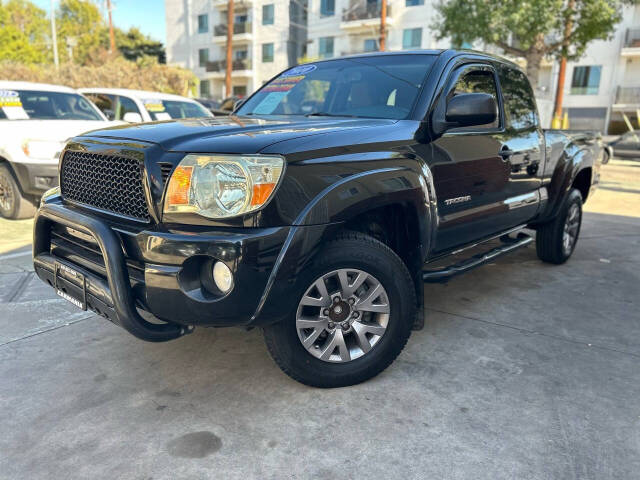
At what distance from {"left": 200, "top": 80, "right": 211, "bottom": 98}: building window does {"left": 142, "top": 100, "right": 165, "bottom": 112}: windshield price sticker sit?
35.5 m

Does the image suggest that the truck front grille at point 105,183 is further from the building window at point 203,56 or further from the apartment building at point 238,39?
the building window at point 203,56

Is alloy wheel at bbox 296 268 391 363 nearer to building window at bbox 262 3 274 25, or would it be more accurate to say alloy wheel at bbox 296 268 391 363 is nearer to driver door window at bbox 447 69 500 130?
driver door window at bbox 447 69 500 130

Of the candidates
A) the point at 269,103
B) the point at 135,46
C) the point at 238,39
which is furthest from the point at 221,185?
the point at 135,46

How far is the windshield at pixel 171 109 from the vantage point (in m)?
8.53

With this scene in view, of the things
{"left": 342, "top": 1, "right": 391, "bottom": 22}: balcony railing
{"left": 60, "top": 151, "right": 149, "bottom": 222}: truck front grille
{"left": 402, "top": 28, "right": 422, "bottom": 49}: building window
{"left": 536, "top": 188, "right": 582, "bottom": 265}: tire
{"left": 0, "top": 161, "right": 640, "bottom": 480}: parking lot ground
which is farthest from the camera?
{"left": 342, "top": 1, "right": 391, "bottom": 22}: balcony railing

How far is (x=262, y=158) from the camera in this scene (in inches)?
90.2

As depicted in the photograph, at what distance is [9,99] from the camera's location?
Answer: 6.84 metres

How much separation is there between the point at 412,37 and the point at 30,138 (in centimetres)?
2934

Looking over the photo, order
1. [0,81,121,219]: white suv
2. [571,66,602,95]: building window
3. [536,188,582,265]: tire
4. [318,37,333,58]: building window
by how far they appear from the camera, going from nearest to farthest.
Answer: [536,188,582,265]: tire < [0,81,121,219]: white suv < [571,66,602,95]: building window < [318,37,333,58]: building window

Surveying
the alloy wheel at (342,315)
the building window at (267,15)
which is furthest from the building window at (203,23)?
the alloy wheel at (342,315)

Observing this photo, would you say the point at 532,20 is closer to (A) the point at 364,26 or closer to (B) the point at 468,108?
(B) the point at 468,108

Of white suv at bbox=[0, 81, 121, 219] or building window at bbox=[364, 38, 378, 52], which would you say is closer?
white suv at bbox=[0, 81, 121, 219]

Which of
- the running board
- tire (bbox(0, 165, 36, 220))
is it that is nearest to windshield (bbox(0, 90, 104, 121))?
tire (bbox(0, 165, 36, 220))

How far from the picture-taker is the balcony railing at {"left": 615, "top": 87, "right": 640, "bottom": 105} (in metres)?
30.0
